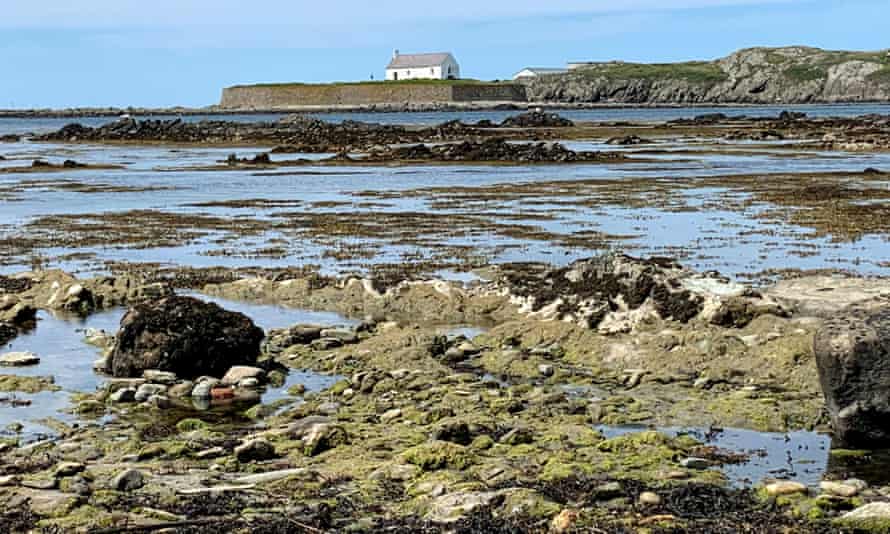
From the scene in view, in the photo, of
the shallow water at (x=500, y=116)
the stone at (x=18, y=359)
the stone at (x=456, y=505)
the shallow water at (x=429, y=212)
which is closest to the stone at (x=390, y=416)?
the stone at (x=456, y=505)

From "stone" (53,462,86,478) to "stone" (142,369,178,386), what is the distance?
4088mm

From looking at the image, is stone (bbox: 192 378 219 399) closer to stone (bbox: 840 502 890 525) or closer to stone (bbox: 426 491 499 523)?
stone (bbox: 426 491 499 523)

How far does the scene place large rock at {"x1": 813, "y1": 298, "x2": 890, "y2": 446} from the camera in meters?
10.5

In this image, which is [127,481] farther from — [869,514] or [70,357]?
[70,357]

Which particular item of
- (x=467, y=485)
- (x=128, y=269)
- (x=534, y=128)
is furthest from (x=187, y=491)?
(x=534, y=128)

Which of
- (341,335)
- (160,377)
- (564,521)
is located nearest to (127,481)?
(564,521)

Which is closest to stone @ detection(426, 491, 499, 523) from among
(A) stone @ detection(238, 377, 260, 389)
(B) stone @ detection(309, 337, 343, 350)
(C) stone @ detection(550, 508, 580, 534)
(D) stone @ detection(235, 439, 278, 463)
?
(C) stone @ detection(550, 508, 580, 534)

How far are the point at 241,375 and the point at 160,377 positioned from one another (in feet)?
3.30

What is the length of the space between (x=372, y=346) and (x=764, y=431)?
19.0 ft

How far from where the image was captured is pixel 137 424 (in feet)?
40.9

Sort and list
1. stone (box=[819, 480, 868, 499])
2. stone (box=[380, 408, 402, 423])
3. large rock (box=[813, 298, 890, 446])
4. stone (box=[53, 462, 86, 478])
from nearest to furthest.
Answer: stone (box=[819, 480, 868, 499])
stone (box=[53, 462, 86, 478])
large rock (box=[813, 298, 890, 446])
stone (box=[380, 408, 402, 423])

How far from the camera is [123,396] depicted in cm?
1347

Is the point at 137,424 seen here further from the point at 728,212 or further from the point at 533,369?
the point at 728,212

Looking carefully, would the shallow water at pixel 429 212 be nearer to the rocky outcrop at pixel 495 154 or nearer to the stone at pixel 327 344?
the rocky outcrop at pixel 495 154
